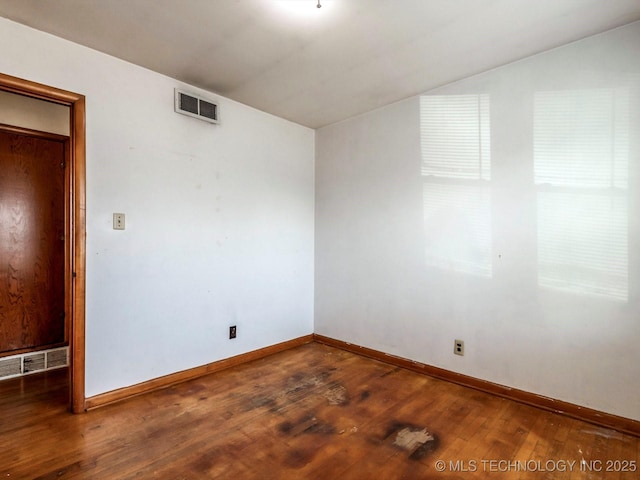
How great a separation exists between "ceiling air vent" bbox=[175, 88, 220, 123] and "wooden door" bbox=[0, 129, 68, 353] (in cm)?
138

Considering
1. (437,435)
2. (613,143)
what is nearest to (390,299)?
(437,435)

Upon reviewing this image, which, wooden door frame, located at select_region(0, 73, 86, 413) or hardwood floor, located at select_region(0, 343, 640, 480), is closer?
hardwood floor, located at select_region(0, 343, 640, 480)

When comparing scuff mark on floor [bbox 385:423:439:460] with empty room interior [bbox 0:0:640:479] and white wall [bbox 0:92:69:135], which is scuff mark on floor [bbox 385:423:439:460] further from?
white wall [bbox 0:92:69:135]

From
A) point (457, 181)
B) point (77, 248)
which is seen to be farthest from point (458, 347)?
point (77, 248)

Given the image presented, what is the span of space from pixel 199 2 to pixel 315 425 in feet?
8.29

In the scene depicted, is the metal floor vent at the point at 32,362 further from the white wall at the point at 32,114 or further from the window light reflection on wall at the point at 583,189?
the window light reflection on wall at the point at 583,189

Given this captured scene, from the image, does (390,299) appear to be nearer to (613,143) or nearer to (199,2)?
(613,143)

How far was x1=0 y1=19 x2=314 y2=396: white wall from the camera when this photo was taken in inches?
88.5

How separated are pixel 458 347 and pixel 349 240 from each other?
4.72 feet

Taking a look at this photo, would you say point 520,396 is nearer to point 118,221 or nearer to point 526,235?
point 526,235

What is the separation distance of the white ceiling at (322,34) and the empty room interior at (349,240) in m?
0.02

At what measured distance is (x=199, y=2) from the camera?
178 cm

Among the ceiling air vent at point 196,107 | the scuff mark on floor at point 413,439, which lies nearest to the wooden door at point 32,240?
the ceiling air vent at point 196,107

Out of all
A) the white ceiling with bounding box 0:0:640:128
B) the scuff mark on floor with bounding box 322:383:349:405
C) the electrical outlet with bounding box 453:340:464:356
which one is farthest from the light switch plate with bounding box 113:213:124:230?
the electrical outlet with bounding box 453:340:464:356
